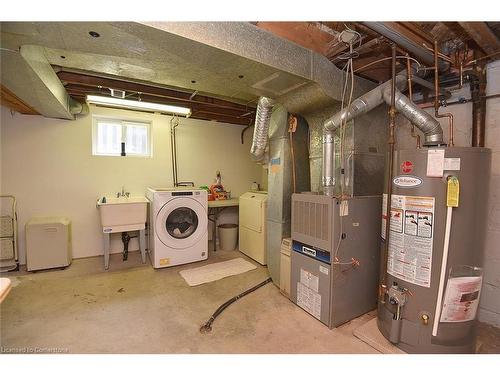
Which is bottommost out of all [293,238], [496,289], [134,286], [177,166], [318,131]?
[134,286]

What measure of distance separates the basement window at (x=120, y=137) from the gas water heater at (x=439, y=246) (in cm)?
359

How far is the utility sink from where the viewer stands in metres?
2.97

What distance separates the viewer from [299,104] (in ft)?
7.53

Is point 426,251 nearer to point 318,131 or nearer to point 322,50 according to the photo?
point 318,131

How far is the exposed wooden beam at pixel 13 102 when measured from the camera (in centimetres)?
231

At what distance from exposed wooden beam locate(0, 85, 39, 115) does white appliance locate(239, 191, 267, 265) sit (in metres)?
2.87

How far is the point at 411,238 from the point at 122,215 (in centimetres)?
310

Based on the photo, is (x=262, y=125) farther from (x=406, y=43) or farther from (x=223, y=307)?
(x=223, y=307)

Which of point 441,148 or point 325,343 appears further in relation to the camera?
point 325,343

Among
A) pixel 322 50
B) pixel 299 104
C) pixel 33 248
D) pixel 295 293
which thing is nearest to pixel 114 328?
pixel 295 293

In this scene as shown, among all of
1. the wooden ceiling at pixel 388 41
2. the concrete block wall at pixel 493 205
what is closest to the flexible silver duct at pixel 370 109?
the wooden ceiling at pixel 388 41

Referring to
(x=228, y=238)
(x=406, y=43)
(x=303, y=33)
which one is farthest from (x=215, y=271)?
(x=406, y=43)

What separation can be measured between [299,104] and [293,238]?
1.30m

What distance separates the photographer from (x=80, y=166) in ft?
11.1
